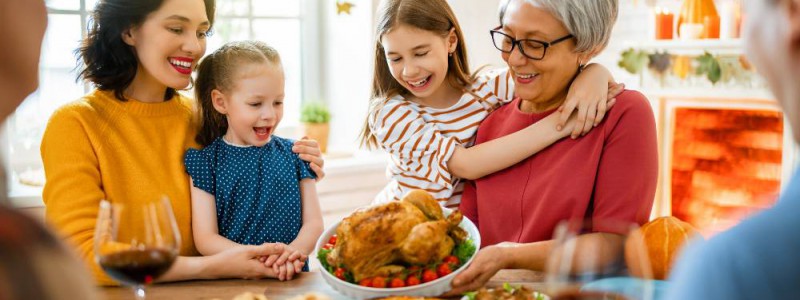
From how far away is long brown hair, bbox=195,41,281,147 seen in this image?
1970 millimetres

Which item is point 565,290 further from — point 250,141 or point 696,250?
point 250,141

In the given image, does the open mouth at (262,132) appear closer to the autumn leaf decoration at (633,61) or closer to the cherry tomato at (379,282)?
the cherry tomato at (379,282)

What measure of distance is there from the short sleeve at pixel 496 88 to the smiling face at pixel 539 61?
233 mm

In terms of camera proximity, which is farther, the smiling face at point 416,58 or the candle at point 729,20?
the candle at point 729,20

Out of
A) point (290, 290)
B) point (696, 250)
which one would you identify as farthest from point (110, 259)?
point (696, 250)

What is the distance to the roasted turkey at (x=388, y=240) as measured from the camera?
137 cm

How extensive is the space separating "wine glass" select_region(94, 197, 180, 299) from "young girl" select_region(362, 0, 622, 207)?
3.26ft

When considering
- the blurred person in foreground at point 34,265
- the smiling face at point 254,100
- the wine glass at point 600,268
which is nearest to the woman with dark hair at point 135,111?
the smiling face at point 254,100

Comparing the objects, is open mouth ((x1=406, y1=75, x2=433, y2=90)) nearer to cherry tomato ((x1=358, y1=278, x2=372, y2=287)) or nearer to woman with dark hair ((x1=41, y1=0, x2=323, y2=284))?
woman with dark hair ((x1=41, y1=0, x2=323, y2=284))

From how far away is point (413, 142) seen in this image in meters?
2.14

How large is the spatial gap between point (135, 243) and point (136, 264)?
0.04 metres

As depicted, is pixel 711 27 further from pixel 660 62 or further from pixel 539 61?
pixel 539 61

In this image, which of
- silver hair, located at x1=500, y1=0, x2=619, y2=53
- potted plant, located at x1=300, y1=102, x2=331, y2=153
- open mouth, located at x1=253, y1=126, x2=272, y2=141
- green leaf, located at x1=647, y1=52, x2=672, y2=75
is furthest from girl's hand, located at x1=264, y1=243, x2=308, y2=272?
green leaf, located at x1=647, y1=52, x2=672, y2=75

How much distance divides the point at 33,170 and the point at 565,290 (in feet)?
10.4
